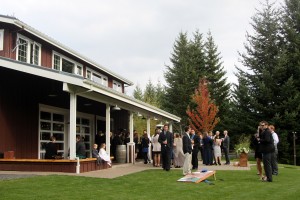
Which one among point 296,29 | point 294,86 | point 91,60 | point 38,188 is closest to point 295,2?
point 296,29

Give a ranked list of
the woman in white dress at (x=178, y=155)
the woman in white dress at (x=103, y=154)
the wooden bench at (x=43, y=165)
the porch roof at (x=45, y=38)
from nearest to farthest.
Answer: the wooden bench at (x=43, y=165) → the woman in white dress at (x=103, y=154) → the porch roof at (x=45, y=38) → the woman in white dress at (x=178, y=155)

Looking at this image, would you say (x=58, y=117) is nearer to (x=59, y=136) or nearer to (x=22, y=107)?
(x=59, y=136)

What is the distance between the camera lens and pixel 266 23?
33.1 m

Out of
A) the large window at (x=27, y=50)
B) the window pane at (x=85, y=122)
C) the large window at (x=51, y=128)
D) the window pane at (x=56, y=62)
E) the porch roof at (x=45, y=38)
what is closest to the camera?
the porch roof at (x=45, y=38)

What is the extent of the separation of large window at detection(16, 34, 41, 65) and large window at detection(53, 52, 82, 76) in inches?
60.2

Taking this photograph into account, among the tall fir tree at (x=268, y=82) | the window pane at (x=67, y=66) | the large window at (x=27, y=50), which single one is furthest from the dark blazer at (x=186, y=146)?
the tall fir tree at (x=268, y=82)

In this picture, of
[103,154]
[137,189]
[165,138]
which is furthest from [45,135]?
[137,189]

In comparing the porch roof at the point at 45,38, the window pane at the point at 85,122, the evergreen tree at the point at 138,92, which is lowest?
the window pane at the point at 85,122

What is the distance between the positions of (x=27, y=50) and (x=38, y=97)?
2.27 m

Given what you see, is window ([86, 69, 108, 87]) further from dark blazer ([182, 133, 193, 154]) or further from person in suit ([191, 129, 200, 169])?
dark blazer ([182, 133, 193, 154])

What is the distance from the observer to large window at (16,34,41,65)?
53.9ft

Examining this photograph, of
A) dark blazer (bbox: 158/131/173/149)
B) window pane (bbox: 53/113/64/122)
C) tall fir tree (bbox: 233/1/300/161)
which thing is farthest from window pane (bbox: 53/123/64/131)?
tall fir tree (bbox: 233/1/300/161)

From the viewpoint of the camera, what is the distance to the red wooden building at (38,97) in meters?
13.2

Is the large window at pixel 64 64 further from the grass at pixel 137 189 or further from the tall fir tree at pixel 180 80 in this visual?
the tall fir tree at pixel 180 80
